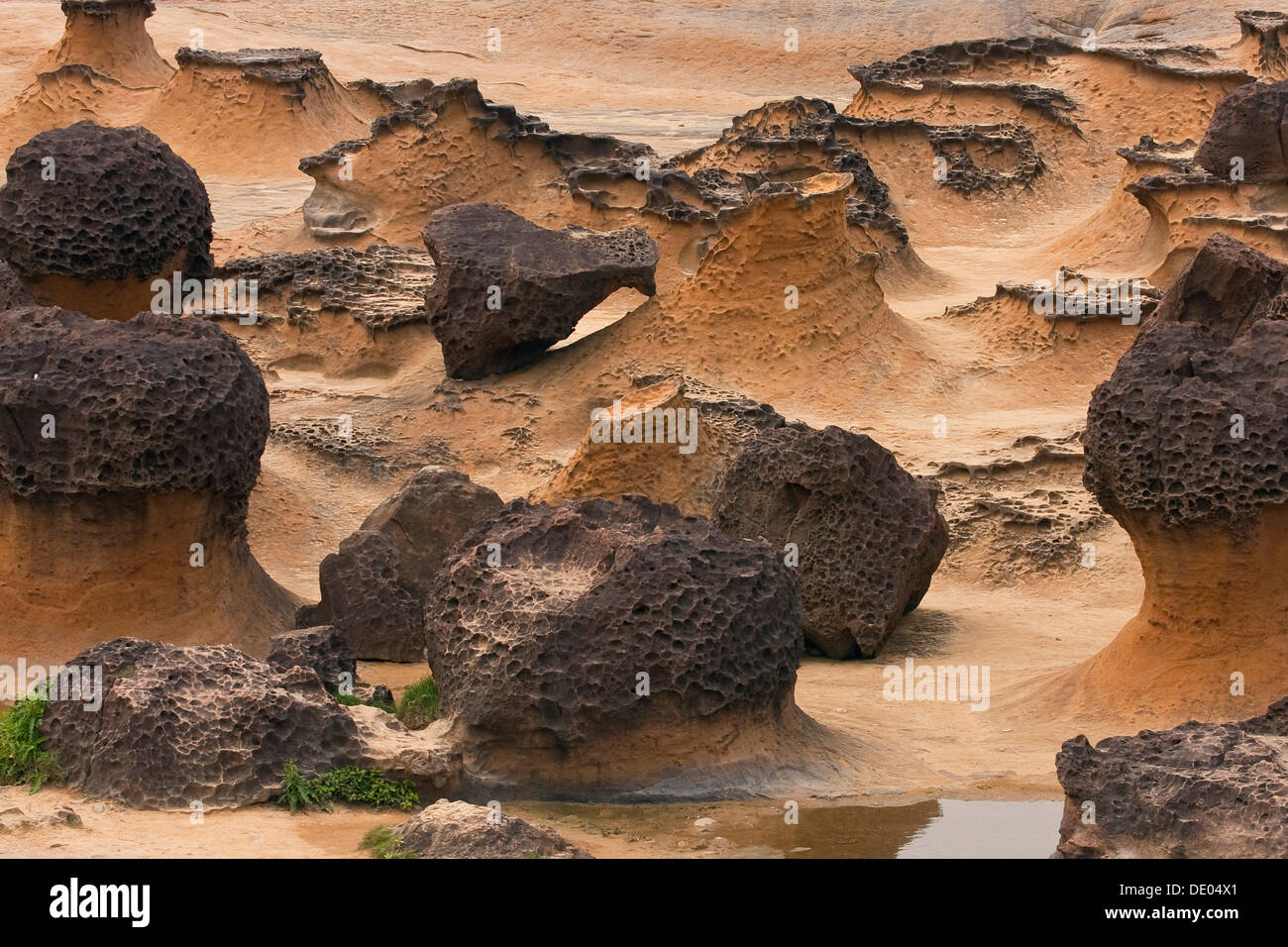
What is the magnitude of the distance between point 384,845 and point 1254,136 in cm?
1215

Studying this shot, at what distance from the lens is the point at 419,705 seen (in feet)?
33.2

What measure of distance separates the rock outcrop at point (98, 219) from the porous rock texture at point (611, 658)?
3841mm

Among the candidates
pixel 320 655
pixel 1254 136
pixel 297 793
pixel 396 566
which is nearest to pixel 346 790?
pixel 297 793

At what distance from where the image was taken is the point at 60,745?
868 cm

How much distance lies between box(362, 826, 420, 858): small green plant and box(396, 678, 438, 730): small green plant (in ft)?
5.75

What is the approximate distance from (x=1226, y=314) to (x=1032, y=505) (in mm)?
1487

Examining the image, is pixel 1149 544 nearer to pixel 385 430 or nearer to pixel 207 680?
pixel 207 680

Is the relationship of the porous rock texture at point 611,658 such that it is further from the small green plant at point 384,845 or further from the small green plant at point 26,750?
the small green plant at point 26,750

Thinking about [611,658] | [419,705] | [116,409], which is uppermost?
[116,409]

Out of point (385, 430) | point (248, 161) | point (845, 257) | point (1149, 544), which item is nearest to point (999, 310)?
point (845, 257)

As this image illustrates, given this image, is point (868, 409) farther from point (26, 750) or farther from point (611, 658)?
point (26, 750)

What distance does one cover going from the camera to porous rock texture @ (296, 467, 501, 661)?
11.5 m

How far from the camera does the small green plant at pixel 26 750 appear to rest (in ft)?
28.1

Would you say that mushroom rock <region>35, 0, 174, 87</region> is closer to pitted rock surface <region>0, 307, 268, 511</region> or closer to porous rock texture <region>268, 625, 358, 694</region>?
pitted rock surface <region>0, 307, 268, 511</region>
